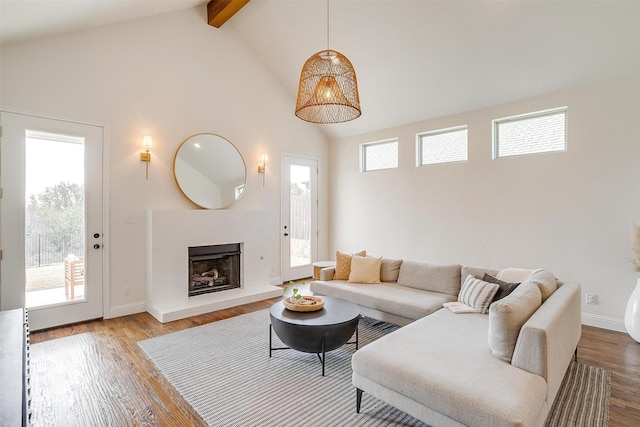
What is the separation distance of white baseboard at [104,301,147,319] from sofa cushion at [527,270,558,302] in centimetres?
439

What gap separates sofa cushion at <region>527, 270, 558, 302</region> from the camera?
2.48 m

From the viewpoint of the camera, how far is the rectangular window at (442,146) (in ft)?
15.7

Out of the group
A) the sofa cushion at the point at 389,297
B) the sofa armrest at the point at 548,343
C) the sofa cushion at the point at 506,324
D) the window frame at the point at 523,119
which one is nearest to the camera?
the sofa armrest at the point at 548,343

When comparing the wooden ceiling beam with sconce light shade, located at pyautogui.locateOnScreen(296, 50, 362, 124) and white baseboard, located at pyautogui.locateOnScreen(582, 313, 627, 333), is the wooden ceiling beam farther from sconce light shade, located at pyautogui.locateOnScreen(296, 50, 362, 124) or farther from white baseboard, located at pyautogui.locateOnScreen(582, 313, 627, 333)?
white baseboard, located at pyautogui.locateOnScreen(582, 313, 627, 333)

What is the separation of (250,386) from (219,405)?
0.95 feet

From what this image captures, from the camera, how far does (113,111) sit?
397 cm

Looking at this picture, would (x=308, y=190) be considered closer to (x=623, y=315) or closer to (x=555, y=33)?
(x=555, y=33)

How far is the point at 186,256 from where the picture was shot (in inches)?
171

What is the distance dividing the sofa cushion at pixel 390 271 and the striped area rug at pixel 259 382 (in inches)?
26.4

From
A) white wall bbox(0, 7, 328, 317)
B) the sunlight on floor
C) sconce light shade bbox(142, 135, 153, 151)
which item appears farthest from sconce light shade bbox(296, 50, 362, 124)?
the sunlight on floor

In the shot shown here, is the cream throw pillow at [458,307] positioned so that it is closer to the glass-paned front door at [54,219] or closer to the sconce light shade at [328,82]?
the sconce light shade at [328,82]

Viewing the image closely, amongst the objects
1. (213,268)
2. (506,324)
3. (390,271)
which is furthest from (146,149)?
(506,324)

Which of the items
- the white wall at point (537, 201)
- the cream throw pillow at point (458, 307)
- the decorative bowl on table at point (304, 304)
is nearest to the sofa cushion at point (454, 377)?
the cream throw pillow at point (458, 307)

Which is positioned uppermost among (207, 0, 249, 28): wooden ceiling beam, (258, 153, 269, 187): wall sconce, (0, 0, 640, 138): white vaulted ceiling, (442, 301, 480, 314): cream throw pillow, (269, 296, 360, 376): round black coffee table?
(207, 0, 249, 28): wooden ceiling beam
